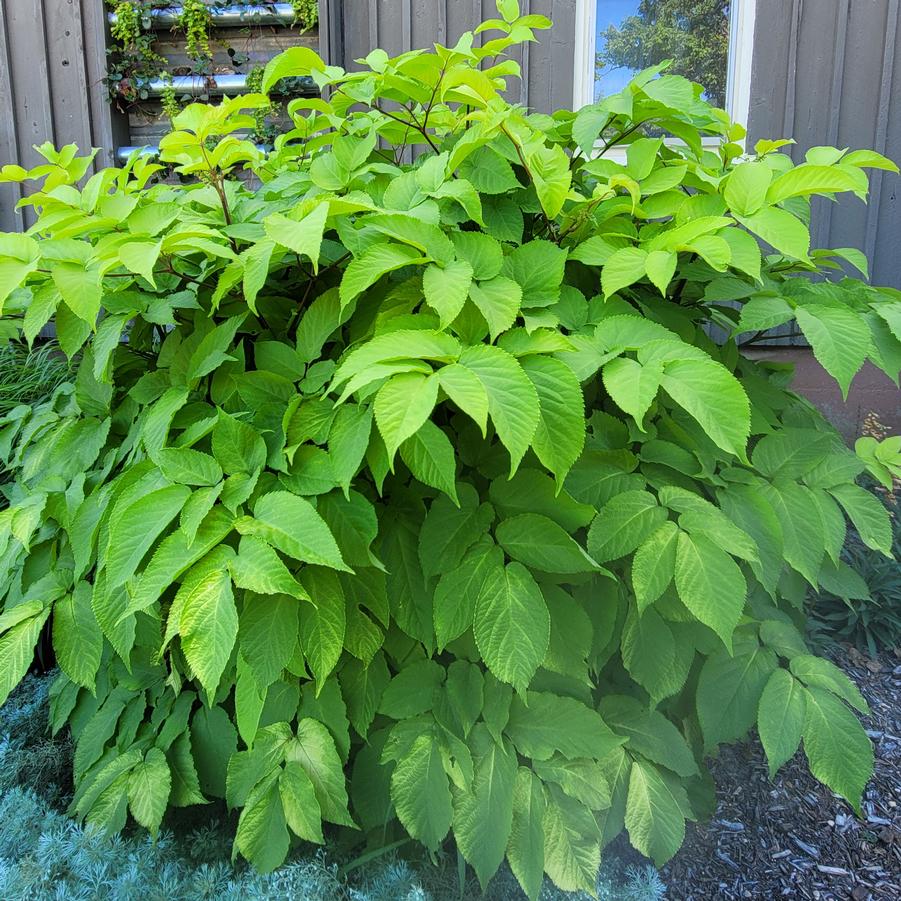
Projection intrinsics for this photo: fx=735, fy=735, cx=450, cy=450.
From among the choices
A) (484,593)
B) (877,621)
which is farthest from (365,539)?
(877,621)

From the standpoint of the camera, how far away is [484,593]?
3.64ft

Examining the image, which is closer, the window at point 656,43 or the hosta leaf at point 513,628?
the hosta leaf at point 513,628

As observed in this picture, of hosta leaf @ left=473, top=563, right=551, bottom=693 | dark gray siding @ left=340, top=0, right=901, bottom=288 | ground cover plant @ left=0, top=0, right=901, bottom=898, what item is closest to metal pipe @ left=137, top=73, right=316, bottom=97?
dark gray siding @ left=340, top=0, right=901, bottom=288

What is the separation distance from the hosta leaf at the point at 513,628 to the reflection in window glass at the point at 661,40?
11.1ft

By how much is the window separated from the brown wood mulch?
122 inches

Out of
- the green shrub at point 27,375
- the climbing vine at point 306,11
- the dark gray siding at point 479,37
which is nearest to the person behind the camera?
the green shrub at point 27,375

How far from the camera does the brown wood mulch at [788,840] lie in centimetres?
150

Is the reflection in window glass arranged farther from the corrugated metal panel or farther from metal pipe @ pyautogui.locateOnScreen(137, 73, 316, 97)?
the corrugated metal panel

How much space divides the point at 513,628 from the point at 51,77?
4.46 metres

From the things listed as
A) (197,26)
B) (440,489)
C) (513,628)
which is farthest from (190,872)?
(197,26)

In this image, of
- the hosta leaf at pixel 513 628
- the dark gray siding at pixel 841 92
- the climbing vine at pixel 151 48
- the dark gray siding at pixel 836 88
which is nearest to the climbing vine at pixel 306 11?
the climbing vine at pixel 151 48

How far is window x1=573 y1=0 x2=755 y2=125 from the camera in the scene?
11.9ft

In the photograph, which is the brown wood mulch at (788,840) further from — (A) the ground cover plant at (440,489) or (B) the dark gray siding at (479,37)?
(B) the dark gray siding at (479,37)

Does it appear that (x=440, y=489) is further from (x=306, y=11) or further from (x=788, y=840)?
(x=306, y=11)
